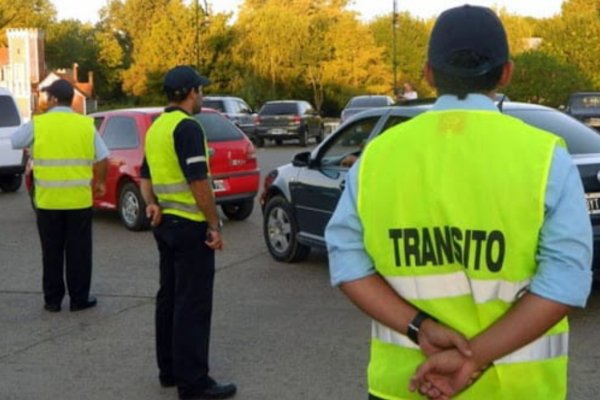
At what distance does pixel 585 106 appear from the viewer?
30578 mm

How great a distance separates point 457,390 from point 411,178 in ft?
1.69

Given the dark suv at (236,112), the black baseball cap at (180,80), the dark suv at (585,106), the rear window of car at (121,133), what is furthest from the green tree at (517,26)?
the black baseball cap at (180,80)

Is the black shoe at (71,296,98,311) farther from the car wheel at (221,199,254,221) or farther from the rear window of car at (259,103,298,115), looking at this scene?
the rear window of car at (259,103,298,115)

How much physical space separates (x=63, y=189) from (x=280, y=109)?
28.2m

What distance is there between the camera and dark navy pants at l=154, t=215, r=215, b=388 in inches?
214

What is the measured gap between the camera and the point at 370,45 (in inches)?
2803

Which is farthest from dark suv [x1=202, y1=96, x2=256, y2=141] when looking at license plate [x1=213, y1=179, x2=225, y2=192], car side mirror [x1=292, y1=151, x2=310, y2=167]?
car side mirror [x1=292, y1=151, x2=310, y2=167]

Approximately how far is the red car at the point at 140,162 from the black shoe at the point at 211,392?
24.3ft

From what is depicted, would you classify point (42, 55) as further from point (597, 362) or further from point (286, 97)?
point (597, 362)

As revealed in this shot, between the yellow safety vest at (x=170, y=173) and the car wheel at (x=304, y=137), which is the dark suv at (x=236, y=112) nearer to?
the car wheel at (x=304, y=137)

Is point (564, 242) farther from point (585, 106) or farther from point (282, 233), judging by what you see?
point (585, 106)

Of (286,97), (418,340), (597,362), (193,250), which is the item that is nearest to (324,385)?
(193,250)

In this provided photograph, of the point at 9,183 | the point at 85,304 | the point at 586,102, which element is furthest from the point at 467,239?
the point at 586,102

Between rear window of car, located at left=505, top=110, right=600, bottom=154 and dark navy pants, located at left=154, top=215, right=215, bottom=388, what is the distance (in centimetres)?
371
